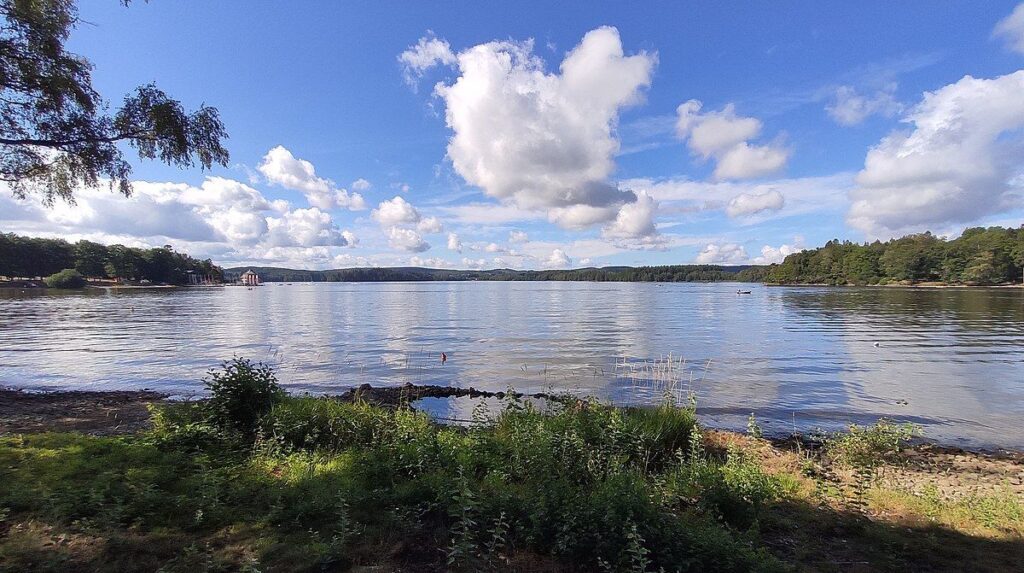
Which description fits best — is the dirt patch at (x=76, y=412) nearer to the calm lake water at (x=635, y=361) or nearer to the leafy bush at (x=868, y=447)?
the calm lake water at (x=635, y=361)

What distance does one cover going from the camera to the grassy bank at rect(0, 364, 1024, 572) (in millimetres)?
4785

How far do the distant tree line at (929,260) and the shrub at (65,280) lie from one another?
265669mm

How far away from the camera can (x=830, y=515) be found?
7.03m

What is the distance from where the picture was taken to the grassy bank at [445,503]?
4785 millimetres

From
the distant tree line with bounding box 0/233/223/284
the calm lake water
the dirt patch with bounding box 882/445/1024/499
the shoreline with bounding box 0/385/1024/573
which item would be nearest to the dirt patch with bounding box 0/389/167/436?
the shoreline with bounding box 0/385/1024/573

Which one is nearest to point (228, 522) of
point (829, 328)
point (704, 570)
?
point (704, 570)

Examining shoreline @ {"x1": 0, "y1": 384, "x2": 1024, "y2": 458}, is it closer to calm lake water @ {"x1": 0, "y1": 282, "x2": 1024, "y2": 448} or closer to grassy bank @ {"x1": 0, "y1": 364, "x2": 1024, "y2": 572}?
calm lake water @ {"x1": 0, "y1": 282, "x2": 1024, "y2": 448}

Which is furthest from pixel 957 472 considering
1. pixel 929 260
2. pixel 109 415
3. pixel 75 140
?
pixel 929 260

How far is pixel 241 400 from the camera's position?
9734 millimetres

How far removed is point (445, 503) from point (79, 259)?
736 feet

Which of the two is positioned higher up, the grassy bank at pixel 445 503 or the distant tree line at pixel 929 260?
the distant tree line at pixel 929 260

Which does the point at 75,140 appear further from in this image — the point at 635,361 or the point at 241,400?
the point at 635,361

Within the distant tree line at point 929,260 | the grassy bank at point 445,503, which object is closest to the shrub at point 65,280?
the grassy bank at point 445,503

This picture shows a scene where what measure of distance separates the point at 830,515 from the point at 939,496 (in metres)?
2.77
